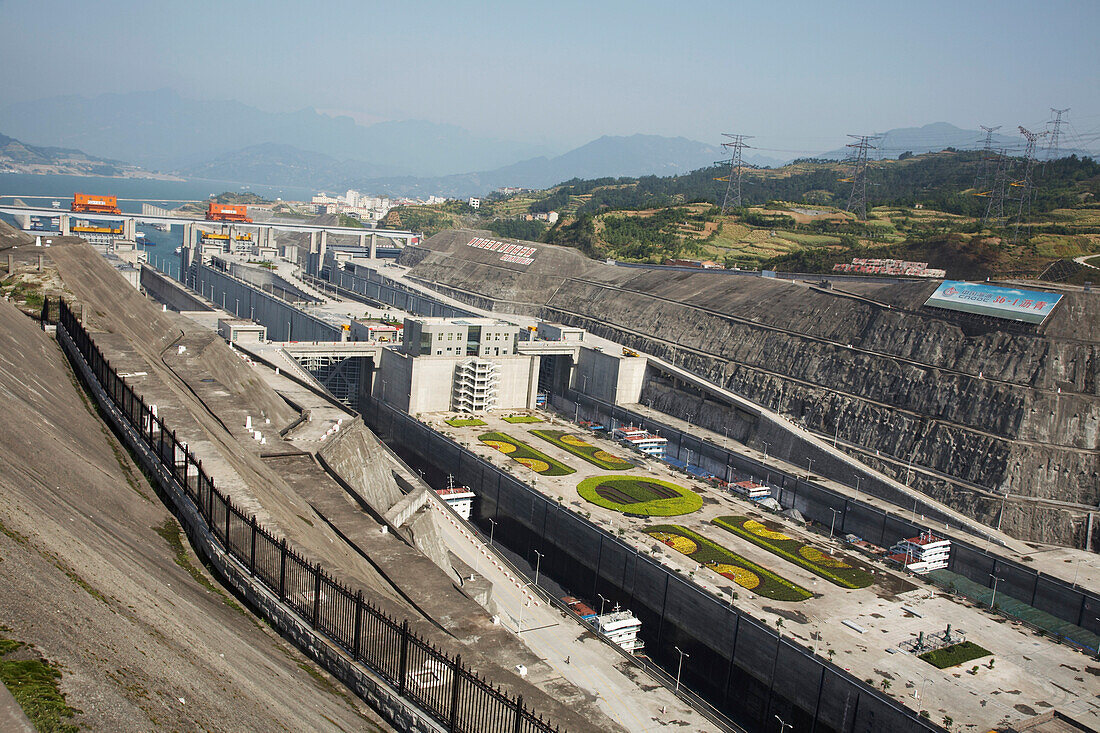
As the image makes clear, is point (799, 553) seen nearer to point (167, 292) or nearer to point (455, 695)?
point (455, 695)

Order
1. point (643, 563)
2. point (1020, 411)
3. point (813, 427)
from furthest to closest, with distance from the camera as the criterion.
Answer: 1. point (813, 427)
2. point (1020, 411)
3. point (643, 563)

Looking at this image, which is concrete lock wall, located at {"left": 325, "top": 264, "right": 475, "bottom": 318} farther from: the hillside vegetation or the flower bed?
the flower bed

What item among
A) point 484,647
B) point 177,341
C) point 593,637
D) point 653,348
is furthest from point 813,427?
point 484,647

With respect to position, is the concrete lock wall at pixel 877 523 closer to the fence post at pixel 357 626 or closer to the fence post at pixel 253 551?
the fence post at pixel 357 626

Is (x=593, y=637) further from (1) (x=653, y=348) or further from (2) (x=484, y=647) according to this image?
(1) (x=653, y=348)

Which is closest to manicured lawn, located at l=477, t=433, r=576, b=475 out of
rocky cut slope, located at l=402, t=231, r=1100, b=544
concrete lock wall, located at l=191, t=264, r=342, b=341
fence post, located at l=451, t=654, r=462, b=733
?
rocky cut slope, located at l=402, t=231, r=1100, b=544

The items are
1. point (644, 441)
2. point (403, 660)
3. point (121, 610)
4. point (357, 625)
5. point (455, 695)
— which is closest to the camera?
point (121, 610)

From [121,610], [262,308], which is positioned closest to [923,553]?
[121,610]
